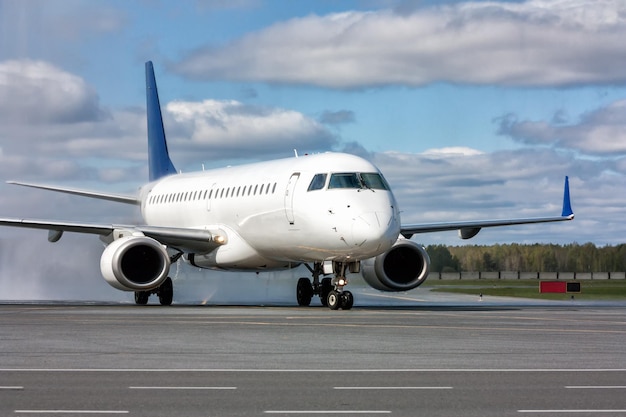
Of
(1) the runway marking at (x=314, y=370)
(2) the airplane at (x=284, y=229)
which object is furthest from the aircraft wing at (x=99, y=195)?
(1) the runway marking at (x=314, y=370)

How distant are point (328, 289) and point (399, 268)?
2531 mm

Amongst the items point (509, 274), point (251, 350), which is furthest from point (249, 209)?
point (509, 274)

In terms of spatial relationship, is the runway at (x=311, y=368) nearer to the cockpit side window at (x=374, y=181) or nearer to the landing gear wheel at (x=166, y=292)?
the cockpit side window at (x=374, y=181)

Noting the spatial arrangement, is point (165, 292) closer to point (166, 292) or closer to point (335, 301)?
point (166, 292)

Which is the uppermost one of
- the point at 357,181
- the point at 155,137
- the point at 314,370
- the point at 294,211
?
the point at 155,137

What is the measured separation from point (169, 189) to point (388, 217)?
17.4 m

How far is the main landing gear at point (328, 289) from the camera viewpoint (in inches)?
1308

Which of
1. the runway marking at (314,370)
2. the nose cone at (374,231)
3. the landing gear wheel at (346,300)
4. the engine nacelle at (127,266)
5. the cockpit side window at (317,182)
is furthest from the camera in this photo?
the engine nacelle at (127,266)

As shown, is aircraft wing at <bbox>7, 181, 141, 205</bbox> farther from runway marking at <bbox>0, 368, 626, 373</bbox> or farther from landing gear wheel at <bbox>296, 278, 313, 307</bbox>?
runway marking at <bbox>0, 368, 626, 373</bbox>

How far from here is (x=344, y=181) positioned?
3300cm

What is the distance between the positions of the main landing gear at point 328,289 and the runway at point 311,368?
696 cm

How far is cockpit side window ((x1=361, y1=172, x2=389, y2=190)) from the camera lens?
108 feet

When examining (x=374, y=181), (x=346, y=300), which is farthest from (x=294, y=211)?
(x=346, y=300)
